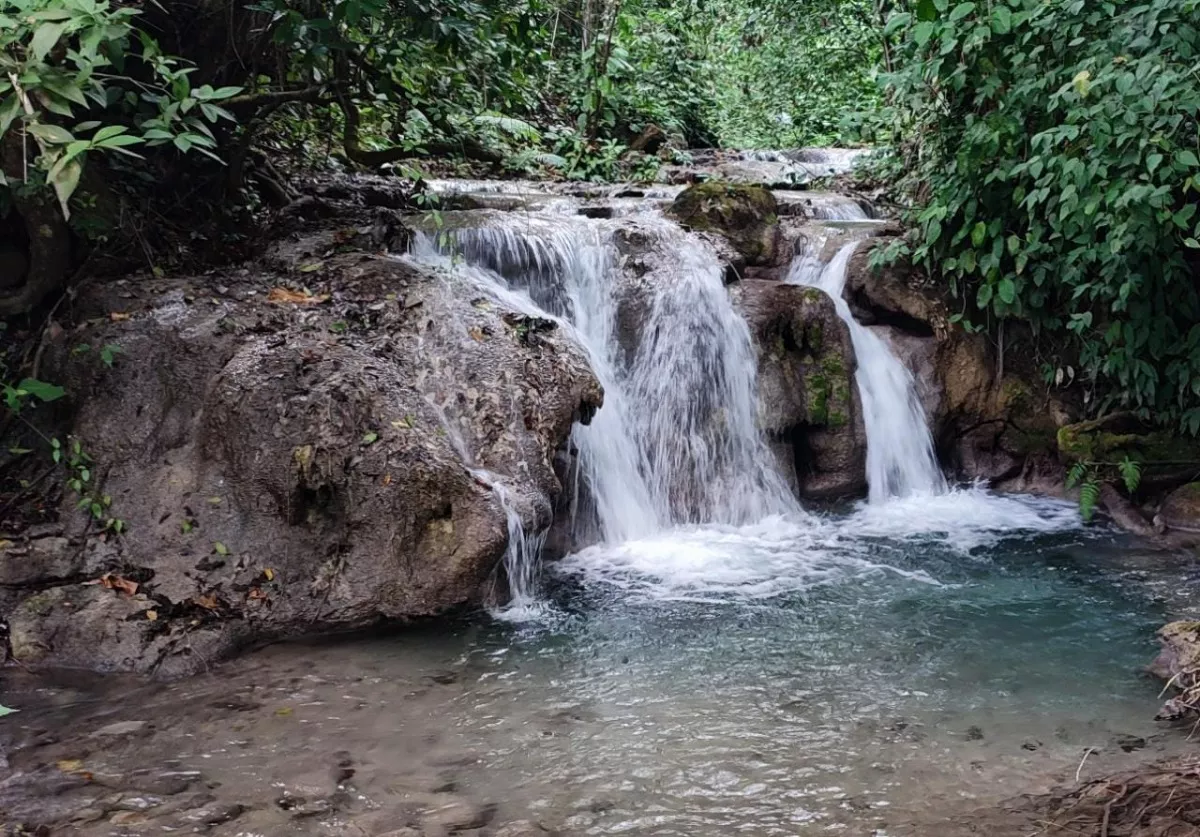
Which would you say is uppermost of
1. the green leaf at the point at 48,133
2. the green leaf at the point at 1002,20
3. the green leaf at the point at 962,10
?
the green leaf at the point at 962,10

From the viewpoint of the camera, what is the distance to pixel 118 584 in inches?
176

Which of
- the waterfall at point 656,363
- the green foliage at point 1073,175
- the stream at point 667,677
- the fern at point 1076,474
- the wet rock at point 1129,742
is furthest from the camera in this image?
the waterfall at point 656,363

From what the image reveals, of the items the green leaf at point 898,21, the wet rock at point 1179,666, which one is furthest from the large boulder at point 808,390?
the wet rock at point 1179,666

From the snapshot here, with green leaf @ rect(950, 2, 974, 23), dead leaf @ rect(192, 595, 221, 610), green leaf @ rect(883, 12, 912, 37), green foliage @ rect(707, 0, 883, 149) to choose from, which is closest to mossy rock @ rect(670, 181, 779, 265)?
green leaf @ rect(883, 12, 912, 37)

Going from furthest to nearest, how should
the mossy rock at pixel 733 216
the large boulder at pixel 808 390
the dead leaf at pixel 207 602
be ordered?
the mossy rock at pixel 733 216
the large boulder at pixel 808 390
the dead leaf at pixel 207 602

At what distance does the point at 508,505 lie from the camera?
4.94 meters

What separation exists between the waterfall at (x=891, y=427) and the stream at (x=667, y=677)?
18cm

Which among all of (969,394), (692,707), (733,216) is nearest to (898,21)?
(733,216)

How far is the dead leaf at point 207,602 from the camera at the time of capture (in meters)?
4.49

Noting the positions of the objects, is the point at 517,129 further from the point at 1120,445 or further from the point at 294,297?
the point at 1120,445

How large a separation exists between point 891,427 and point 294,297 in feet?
15.7

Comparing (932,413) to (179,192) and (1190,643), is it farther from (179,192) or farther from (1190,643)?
(179,192)

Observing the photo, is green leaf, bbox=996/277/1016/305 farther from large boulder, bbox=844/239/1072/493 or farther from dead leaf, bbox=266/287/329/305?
dead leaf, bbox=266/287/329/305

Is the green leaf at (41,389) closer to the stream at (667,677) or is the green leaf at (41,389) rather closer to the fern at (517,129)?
the stream at (667,677)
